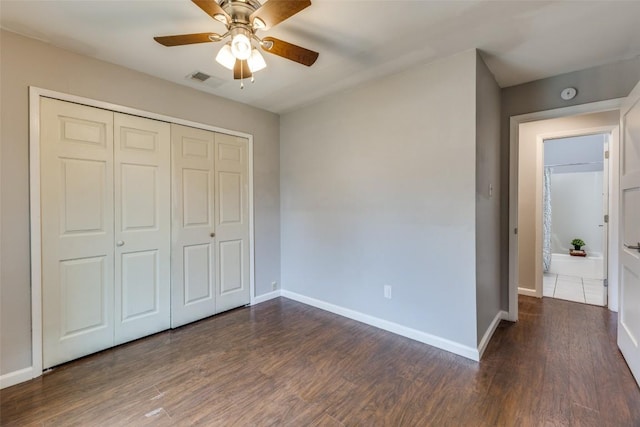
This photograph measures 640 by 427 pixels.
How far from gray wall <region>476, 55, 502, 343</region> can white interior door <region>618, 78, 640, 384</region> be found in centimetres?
87

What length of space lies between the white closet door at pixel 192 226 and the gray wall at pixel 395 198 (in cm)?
106

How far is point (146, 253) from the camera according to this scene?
2.64 m

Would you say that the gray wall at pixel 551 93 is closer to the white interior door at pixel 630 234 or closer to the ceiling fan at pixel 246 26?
the white interior door at pixel 630 234

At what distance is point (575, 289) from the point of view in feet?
12.9

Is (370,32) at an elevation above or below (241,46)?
above

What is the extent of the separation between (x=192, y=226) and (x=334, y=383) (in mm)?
2047

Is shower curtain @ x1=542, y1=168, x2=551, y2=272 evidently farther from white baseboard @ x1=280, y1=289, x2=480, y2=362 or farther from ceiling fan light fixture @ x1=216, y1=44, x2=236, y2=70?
ceiling fan light fixture @ x1=216, y1=44, x2=236, y2=70

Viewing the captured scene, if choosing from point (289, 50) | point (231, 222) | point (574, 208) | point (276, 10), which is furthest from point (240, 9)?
point (574, 208)

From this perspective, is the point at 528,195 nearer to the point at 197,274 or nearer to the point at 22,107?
the point at 197,274

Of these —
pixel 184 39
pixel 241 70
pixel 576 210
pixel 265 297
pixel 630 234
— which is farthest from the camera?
pixel 576 210

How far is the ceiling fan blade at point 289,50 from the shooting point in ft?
5.52

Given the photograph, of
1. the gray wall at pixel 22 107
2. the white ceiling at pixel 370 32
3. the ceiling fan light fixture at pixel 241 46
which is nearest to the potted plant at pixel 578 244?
the white ceiling at pixel 370 32

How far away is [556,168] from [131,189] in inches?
300

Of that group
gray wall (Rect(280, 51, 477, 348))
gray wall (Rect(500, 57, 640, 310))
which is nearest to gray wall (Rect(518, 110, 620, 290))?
gray wall (Rect(500, 57, 640, 310))
